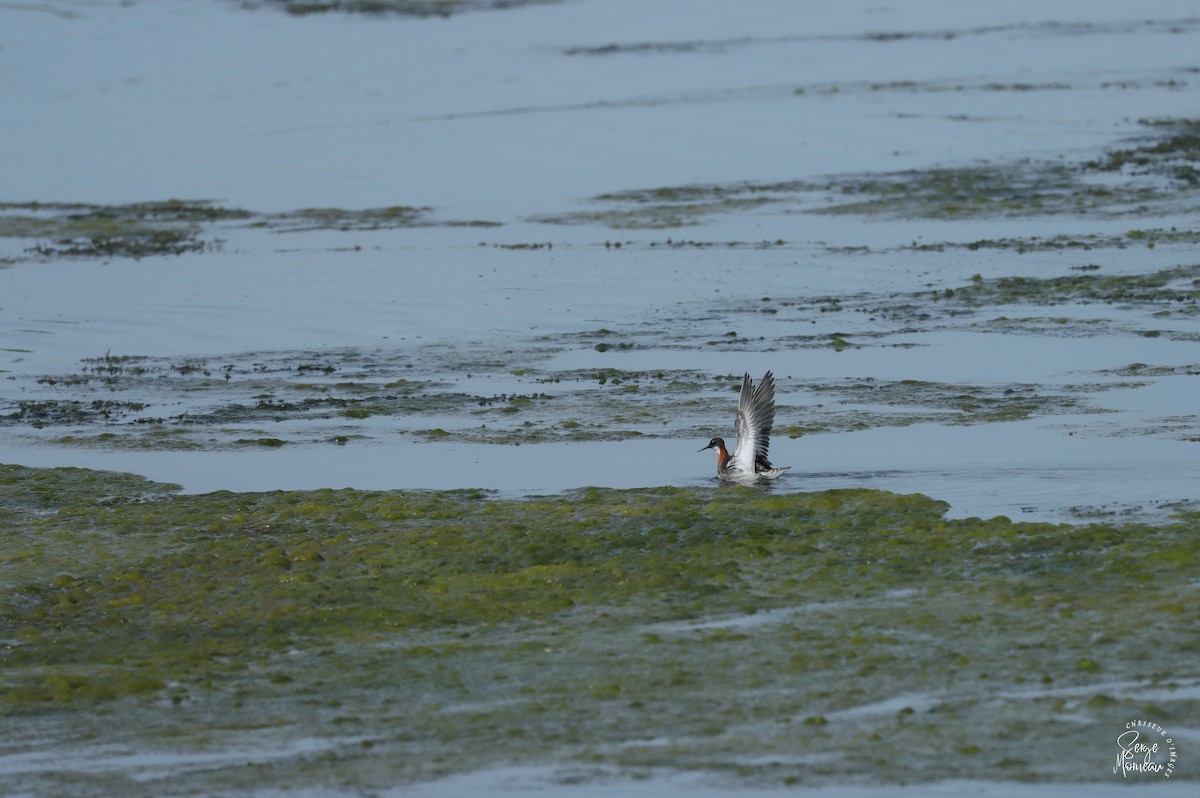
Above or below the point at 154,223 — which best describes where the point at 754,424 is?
below

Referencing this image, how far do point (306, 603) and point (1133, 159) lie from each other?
23287 mm

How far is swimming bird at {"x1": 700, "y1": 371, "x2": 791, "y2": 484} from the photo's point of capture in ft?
44.1

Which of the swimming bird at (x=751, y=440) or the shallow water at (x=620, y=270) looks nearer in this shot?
the swimming bird at (x=751, y=440)

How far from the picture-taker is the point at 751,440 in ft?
44.8

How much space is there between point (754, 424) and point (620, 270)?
1130cm

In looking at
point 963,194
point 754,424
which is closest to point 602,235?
point 963,194

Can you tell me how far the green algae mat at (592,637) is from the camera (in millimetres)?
8164

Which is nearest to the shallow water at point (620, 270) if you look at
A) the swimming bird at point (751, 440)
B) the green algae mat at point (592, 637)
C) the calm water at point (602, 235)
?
the calm water at point (602, 235)

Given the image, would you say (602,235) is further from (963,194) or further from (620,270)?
(963,194)

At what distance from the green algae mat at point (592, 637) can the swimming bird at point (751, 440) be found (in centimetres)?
34

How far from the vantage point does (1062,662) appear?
896cm

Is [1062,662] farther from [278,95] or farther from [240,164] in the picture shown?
[278,95]

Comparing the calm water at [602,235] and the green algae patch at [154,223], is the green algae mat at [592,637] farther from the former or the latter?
the green algae patch at [154,223]

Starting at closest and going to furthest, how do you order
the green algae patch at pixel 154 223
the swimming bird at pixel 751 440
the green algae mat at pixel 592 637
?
the green algae mat at pixel 592 637, the swimming bird at pixel 751 440, the green algae patch at pixel 154 223
